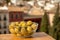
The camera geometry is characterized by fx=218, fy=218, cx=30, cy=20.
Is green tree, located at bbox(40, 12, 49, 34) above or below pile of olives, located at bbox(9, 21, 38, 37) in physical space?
below

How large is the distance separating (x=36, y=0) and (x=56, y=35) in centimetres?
228

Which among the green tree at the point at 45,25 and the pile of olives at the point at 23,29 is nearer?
the pile of olives at the point at 23,29

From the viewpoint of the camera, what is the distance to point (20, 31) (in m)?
1.70

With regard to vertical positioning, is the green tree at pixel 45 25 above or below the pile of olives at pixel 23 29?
below

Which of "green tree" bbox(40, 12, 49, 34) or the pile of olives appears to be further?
"green tree" bbox(40, 12, 49, 34)

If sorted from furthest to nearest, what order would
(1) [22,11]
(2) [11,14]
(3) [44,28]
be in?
(2) [11,14], (1) [22,11], (3) [44,28]

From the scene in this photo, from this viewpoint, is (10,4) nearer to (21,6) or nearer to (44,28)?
(21,6)

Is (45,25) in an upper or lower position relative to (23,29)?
lower

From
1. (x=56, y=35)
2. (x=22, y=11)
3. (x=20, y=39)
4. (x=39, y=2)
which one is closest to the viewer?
(x=20, y=39)

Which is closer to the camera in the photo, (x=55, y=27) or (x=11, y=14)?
(x=55, y=27)

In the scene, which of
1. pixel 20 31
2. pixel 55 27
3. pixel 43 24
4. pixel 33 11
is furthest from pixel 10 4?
pixel 20 31

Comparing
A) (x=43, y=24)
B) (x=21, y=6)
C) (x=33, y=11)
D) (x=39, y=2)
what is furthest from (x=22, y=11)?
(x=43, y=24)

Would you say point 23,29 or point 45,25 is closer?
point 23,29

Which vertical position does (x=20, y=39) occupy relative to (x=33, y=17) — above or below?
above
